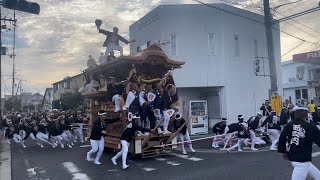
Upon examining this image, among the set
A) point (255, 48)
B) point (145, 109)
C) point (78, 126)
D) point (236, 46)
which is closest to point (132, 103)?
point (145, 109)

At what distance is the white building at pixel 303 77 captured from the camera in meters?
30.5

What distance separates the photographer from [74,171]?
10.5 m

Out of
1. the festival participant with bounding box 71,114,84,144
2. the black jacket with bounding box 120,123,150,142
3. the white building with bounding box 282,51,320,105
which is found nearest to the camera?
the black jacket with bounding box 120,123,150,142

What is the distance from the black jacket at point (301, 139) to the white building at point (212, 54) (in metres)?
14.6

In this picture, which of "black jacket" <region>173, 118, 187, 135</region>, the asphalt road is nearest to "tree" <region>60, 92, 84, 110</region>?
the asphalt road

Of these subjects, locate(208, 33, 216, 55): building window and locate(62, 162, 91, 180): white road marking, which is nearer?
locate(62, 162, 91, 180): white road marking

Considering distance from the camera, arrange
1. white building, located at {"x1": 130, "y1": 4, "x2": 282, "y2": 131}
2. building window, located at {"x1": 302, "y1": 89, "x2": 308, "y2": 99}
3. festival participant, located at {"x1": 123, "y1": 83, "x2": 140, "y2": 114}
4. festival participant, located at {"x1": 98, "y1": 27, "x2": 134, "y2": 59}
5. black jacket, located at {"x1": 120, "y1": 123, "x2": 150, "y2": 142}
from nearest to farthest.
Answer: black jacket, located at {"x1": 120, "y1": 123, "x2": 150, "y2": 142} → festival participant, located at {"x1": 123, "y1": 83, "x2": 140, "y2": 114} → festival participant, located at {"x1": 98, "y1": 27, "x2": 134, "y2": 59} → white building, located at {"x1": 130, "y1": 4, "x2": 282, "y2": 131} → building window, located at {"x1": 302, "y1": 89, "x2": 308, "y2": 99}

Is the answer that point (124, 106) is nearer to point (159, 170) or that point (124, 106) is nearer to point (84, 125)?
point (159, 170)

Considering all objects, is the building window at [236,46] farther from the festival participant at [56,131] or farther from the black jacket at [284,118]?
the festival participant at [56,131]

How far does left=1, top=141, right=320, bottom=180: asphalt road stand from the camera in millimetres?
8969

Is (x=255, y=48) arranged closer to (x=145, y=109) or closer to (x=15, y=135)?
(x=145, y=109)

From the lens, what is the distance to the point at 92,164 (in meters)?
11.6

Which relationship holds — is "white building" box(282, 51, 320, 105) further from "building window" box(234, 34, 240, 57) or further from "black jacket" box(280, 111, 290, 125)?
"black jacket" box(280, 111, 290, 125)

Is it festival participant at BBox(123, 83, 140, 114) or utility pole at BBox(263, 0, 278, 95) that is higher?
utility pole at BBox(263, 0, 278, 95)
